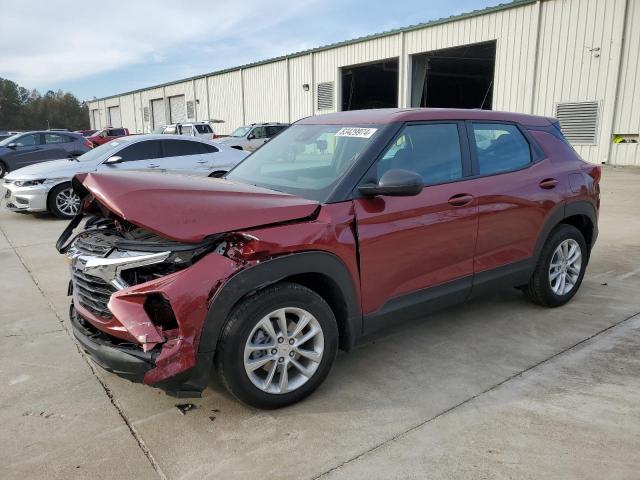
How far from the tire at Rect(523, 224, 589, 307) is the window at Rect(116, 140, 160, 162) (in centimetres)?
751

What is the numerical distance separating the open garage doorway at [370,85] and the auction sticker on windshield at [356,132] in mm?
20017

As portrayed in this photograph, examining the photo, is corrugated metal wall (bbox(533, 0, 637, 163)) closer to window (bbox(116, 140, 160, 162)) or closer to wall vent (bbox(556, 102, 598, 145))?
wall vent (bbox(556, 102, 598, 145))

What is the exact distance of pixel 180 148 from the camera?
1002 cm

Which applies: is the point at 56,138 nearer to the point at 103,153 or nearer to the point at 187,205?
the point at 103,153

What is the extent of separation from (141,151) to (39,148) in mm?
8932

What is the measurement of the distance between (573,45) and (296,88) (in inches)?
571

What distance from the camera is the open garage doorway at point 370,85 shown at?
25391mm

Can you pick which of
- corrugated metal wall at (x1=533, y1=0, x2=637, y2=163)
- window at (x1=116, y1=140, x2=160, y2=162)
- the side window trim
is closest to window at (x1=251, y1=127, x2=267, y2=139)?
corrugated metal wall at (x1=533, y1=0, x2=637, y2=163)

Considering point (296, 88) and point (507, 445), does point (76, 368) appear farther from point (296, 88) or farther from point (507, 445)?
point (296, 88)

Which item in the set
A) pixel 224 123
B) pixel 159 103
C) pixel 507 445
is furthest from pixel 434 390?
pixel 159 103

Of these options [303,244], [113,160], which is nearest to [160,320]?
[303,244]

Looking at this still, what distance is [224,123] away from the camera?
33.7 meters

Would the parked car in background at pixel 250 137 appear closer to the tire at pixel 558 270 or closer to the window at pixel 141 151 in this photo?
the window at pixel 141 151

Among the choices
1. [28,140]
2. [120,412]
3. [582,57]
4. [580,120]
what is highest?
[582,57]
